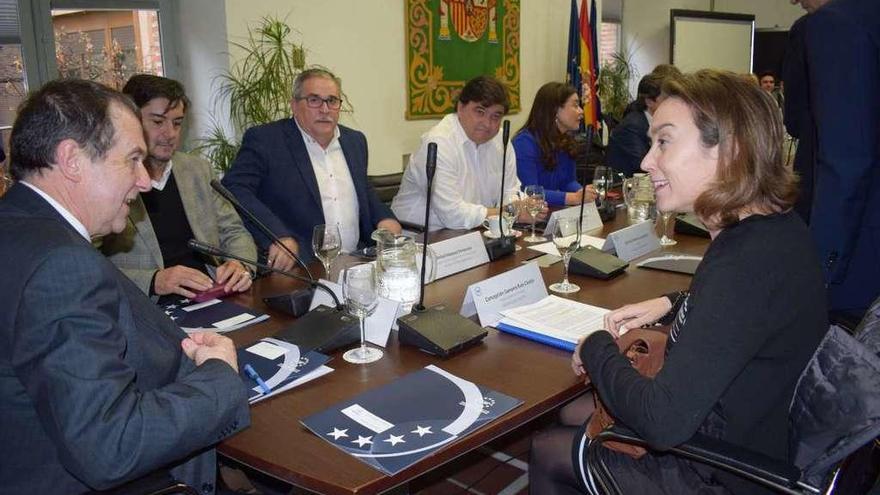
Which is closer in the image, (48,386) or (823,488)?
(48,386)

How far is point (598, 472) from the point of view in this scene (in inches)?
55.0

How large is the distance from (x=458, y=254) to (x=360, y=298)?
788mm

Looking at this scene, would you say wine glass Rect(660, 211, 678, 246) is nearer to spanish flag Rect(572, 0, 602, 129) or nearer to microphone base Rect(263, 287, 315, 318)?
microphone base Rect(263, 287, 315, 318)

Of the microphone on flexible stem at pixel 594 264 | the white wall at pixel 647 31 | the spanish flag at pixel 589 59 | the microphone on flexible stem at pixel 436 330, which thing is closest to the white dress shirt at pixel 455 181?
the microphone on flexible stem at pixel 594 264

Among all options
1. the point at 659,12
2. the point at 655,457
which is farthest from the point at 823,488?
the point at 659,12

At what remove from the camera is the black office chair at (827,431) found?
1112 mm

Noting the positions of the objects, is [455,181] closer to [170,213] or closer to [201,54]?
[170,213]

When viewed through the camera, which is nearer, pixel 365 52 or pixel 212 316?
pixel 212 316

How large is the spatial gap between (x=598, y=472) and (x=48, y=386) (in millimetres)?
980

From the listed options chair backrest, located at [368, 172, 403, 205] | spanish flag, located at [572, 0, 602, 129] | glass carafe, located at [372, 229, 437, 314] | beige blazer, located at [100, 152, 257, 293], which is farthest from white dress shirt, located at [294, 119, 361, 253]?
spanish flag, located at [572, 0, 602, 129]

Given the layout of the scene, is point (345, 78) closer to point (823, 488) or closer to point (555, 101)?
point (555, 101)

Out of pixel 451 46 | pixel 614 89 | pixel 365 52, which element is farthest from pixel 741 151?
pixel 614 89

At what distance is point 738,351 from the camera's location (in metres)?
1.21

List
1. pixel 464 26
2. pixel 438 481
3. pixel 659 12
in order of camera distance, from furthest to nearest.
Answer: pixel 659 12 → pixel 464 26 → pixel 438 481
